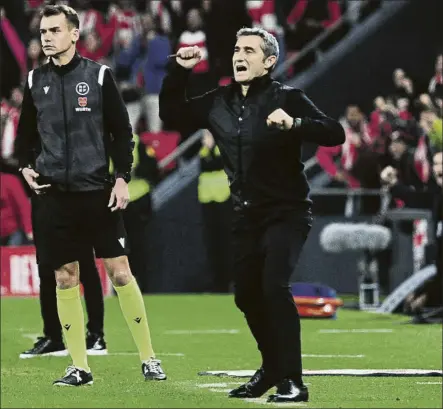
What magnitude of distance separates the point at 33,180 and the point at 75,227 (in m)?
0.36

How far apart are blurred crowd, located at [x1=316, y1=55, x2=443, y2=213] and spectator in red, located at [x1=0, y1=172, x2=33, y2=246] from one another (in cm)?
382

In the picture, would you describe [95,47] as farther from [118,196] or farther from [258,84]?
[258,84]

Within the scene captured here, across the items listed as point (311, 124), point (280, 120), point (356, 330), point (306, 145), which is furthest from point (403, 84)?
point (280, 120)

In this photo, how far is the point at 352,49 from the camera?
2197 centimetres

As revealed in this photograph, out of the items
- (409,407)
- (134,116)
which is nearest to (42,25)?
(409,407)

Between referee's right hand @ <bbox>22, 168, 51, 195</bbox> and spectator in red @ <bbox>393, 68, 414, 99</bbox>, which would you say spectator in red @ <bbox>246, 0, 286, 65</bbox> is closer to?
spectator in red @ <bbox>393, 68, 414, 99</bbox>

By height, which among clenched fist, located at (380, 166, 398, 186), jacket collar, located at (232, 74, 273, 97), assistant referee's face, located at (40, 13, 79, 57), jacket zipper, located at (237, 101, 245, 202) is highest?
assistant referee's face, located at (40, 13, 79, 57)

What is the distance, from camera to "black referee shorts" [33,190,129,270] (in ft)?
29.3

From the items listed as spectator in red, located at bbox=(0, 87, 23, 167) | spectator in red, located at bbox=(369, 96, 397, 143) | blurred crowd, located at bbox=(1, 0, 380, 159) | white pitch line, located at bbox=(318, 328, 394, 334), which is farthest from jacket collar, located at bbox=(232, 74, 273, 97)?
spectator in red, located at bbox=(0, 87, 23, 167)

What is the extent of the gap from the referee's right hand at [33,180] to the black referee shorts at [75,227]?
0.18ft

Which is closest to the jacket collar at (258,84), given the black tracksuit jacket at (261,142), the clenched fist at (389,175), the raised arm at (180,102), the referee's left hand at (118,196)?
the black tracksuit jacket at (261,142)

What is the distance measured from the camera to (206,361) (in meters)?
11.0

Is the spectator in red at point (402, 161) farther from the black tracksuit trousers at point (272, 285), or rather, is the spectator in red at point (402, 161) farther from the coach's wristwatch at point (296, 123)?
the coach's wristwatch at point (296, 123)

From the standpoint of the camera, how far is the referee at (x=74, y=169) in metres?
8.91
